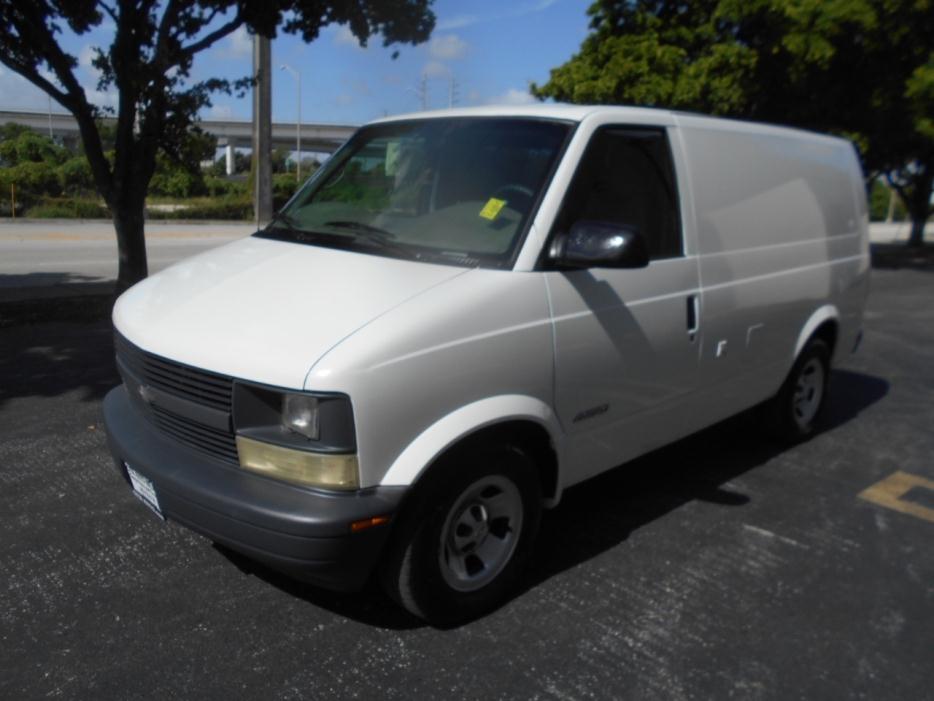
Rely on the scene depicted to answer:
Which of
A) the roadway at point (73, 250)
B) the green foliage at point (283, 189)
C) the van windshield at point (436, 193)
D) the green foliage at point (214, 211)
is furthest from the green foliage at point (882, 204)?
the van windshield at point (436, 193)

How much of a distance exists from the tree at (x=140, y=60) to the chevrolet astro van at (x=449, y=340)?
576 centimetres

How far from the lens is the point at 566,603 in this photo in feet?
11.5

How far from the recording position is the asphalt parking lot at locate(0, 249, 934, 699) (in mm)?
2977

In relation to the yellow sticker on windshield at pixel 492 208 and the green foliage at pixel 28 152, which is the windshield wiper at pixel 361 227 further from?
the green foliage at pixel 28 152

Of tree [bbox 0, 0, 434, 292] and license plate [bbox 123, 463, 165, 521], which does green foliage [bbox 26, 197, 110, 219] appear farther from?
license plate [bbox 123, 463, 165, 521]

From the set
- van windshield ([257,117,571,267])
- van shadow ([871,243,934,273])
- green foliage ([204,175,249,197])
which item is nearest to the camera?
van windshield ([257,117,571,267])

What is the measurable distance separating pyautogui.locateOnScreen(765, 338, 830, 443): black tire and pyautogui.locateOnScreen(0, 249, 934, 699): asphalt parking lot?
0.28 m

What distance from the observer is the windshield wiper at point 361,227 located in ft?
12.0

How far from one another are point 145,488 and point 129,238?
7.43m

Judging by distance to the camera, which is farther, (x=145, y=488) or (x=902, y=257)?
(x=902, y=257)

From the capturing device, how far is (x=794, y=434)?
559 centimetres

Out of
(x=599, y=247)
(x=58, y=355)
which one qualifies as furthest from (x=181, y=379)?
(x=58, y=355)

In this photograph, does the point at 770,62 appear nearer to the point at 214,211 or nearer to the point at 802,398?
the point at 802,398

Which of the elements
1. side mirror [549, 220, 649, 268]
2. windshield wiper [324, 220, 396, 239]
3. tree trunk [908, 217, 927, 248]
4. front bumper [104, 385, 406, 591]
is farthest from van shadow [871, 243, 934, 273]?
front bumper [104, 385, 406, 591]
